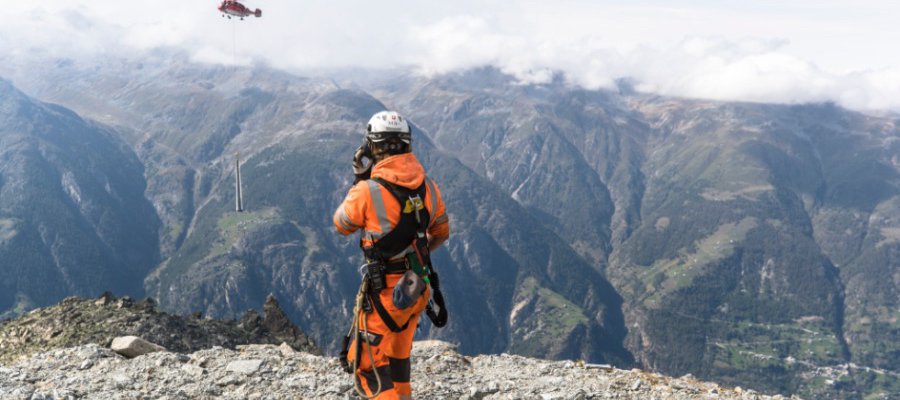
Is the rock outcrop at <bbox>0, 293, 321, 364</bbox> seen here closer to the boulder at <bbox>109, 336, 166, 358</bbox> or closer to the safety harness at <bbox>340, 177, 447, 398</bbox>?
the boulder at <bbox>109, 336, 166, 358</bbox>

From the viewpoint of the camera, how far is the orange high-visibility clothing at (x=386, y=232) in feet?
35.5

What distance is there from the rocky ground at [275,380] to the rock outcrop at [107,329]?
22.7 feet

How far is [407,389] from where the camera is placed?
38.8 feet

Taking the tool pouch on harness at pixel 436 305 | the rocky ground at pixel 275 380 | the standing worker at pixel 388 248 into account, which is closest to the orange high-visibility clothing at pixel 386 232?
the standing worker at pixel 388 248

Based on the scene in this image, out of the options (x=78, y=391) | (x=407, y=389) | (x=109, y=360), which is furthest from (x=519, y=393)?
(x=109, y=360)

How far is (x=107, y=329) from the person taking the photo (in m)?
26.1

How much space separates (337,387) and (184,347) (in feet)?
46.4

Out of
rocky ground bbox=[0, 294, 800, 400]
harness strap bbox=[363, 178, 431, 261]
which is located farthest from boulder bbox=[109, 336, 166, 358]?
harness strap bbox=[363, 178, 431, 261]

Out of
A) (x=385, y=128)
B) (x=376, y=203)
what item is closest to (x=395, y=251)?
(x=376, y=203)

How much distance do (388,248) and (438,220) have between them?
4.77 ft

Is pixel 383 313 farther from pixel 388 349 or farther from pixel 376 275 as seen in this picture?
pixel 388 349

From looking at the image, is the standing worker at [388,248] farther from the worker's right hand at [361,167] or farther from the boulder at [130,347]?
the boulder at [130,347]

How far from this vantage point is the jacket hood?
10914 millimetres

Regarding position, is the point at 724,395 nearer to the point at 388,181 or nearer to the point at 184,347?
the point at 388,181
